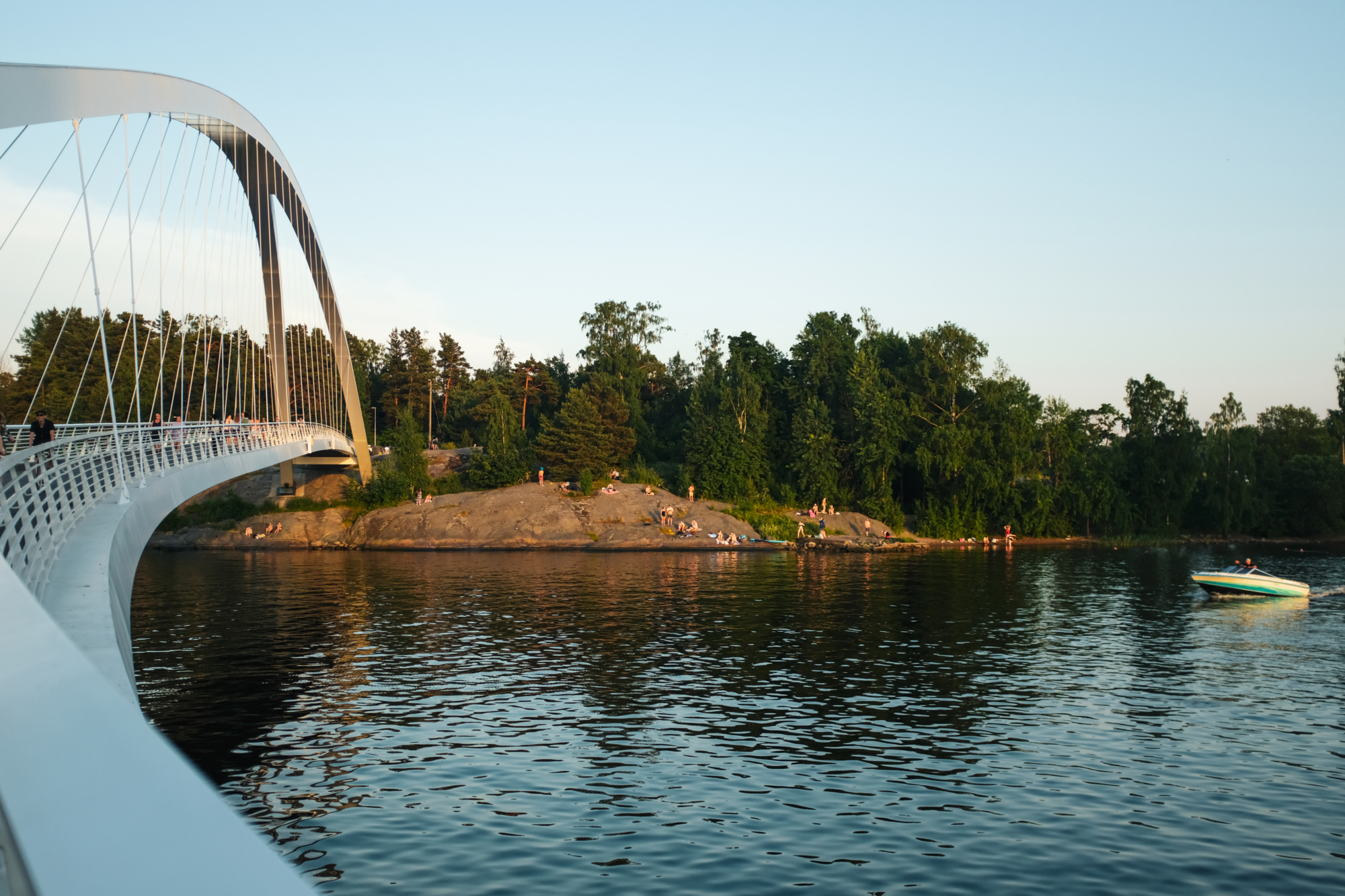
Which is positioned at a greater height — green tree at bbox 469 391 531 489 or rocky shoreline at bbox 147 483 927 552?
green tree at bbox 469 391 531 489

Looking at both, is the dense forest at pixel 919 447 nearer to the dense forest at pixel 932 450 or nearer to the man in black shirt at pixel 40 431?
the dense forest at pixel 932 450

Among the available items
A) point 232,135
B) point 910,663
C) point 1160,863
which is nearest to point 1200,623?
point 910,663

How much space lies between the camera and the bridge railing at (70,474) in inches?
491

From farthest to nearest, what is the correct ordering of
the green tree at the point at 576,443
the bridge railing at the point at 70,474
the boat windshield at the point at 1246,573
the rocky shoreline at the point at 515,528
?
the green tree at the point at 576,443 < the rocky shoreline at the point at 515,528 < the boat windshield at the point at 1246,573 < the bridge railing at the point at 70,474

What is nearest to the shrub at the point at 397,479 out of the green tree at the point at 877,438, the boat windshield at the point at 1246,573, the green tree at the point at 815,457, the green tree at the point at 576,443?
the green tree at the point at 576,443

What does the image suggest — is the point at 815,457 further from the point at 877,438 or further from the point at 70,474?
the point at 70,474

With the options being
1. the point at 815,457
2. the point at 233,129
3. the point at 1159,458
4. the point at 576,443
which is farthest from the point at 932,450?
the point at 233,129

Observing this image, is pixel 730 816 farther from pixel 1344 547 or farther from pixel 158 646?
pixel 1344 547

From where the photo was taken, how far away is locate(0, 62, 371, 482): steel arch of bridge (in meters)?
12.7

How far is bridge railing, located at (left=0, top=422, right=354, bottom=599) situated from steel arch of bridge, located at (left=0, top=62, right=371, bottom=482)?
464 centimetres

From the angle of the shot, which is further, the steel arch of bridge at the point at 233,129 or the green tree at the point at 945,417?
the green tree at the point at 945,417

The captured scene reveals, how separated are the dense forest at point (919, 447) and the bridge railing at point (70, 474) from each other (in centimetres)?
4353

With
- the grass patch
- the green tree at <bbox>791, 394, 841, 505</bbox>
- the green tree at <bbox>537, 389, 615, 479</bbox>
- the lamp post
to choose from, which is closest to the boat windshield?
the grass patch

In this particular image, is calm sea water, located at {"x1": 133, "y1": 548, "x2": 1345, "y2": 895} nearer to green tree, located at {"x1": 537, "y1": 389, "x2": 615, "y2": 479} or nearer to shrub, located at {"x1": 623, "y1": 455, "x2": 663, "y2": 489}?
green tree, located at {"x1": 537, "y1": 389, "x2": 615, "y2": 479}
